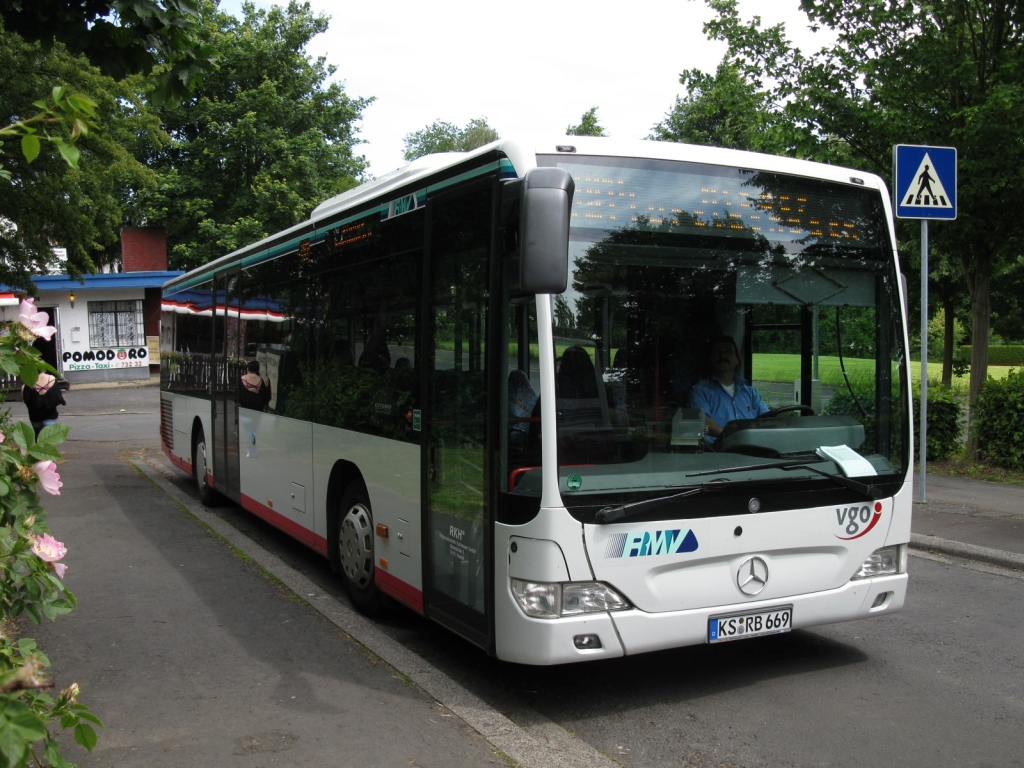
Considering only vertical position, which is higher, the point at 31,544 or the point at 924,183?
the point at 924,183

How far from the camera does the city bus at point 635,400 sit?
4648 mm

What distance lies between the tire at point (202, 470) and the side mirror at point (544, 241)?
8.49 meters

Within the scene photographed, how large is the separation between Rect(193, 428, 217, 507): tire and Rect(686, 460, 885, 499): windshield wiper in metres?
8.27

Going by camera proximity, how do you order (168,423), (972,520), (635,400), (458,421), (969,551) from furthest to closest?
(168,423) < (972,520) < (969,551) < (458,421) < (635,400)

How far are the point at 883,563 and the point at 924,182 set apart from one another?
5.83 meters

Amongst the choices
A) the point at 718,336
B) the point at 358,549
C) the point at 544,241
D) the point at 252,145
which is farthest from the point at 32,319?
the point at 252,145

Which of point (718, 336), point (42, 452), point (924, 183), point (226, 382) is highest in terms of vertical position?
point (924, 183)

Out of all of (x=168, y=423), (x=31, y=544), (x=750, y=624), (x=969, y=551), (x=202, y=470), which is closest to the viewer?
(x=31, y=544)

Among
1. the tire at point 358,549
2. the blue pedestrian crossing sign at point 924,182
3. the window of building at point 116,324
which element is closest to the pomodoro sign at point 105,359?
the window of building at point 116,324

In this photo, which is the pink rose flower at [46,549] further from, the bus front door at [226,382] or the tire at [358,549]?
the bus front door at [226,382]

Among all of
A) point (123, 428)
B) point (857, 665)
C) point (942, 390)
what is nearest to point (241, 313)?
point (857, 665)

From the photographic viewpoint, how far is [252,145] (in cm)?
3669

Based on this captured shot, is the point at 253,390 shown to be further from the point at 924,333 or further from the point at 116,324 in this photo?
the point at 116,324

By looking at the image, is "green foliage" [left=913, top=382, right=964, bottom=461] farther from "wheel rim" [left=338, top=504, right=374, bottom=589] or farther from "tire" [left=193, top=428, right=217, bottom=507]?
"tire" [left=193, top=428, right=217, bottom=507]
